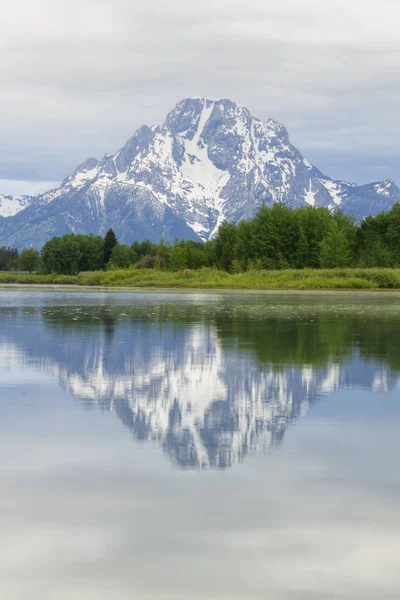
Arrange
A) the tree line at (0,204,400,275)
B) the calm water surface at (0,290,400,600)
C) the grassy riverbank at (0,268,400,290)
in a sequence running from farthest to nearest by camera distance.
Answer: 1. the tree line at (0,204,400,275)
2. the grassy riverbank at (0,268,400,290)
3. the calm water surface at (0,290,400,600)

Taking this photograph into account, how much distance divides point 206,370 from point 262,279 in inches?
3593

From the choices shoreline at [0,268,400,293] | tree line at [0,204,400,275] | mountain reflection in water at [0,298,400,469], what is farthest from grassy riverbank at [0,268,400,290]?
mountain reflection in water at [0,298,400,469]

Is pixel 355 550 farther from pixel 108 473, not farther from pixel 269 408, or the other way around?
pixel 269 408

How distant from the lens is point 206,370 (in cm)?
1958

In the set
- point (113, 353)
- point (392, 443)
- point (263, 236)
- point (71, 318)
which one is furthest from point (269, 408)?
point (263, 236)

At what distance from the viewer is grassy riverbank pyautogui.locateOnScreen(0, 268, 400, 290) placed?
101 metres

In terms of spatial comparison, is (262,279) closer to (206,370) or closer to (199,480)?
(206,370)

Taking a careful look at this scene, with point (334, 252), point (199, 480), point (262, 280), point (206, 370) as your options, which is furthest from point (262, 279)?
point (199, 480)

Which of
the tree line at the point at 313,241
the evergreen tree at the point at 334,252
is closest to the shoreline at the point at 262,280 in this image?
the evergreen tree at the point at 334,252

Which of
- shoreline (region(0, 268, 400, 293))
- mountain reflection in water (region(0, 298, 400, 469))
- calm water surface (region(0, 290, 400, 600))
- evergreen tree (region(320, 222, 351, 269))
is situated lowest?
calm water surface (region(0, 290, 400, 600))

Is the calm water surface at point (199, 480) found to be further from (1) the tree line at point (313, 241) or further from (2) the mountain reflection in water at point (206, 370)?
(1) the tree line at point (313, 241)

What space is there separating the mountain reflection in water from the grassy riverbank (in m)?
65.2

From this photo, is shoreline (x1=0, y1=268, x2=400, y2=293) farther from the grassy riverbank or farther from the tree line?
the tree line

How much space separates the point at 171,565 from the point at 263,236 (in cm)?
12016
